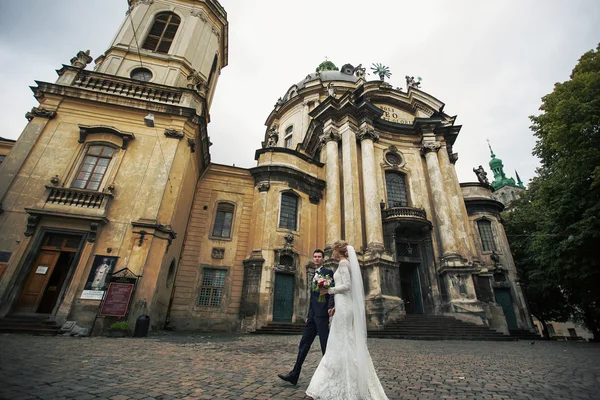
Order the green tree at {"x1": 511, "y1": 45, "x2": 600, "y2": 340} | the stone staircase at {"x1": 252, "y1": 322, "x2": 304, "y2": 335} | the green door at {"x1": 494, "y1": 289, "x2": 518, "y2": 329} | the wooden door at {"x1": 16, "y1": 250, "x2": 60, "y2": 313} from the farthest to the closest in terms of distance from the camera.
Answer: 1. the green door at {"x1": 494, "y1": 289, "x2": 518, "y2": 329}
2. the stone staircase at {"x1": 252, "y1": 322, "x2": 304, "y2": 335}
3. the green tree at {"x1": 511, "y1": 45, "x2": 600, "y2": 340}
4. the wooden door at {"x1": 16, "y1": 250, "x2": 60, "y2": 313}

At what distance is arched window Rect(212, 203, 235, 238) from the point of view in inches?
635

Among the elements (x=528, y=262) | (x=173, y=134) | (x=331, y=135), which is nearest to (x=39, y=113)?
(x=173, y=134)

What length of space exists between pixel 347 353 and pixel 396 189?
17034 millimetres

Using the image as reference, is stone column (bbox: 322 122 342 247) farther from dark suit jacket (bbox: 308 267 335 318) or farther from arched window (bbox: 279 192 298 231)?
dark suit jacket (bbox: 308 267 335 318)

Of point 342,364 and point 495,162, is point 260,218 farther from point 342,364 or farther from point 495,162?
point 495,162

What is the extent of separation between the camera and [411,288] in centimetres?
1681

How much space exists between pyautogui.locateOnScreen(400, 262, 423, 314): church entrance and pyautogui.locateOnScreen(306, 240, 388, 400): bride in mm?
14831

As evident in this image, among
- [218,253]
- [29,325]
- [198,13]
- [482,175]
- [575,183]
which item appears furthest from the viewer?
[482,175]

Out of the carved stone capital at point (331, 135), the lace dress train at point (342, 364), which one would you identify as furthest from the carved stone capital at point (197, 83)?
the lace dress train at point (342, 364)

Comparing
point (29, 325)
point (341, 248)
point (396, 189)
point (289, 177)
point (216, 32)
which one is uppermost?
point (216, 32)

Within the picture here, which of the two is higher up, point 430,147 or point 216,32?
point 216,32

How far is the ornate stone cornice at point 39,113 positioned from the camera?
37.0ft

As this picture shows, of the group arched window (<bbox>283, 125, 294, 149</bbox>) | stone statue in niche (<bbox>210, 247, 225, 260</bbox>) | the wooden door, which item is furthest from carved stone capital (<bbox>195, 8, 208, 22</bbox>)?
the wooden door

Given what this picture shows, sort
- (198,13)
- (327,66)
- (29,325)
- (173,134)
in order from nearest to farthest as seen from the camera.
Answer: (29,325), (173,134), (198,13), (327,66)
